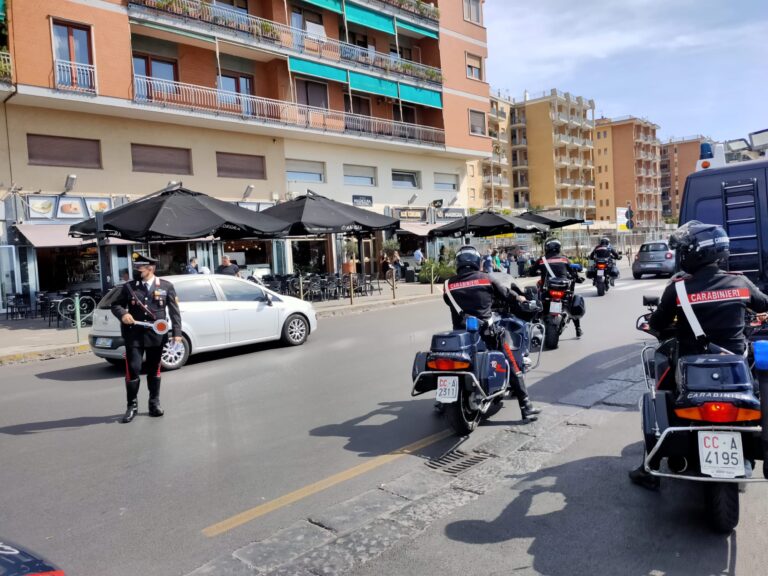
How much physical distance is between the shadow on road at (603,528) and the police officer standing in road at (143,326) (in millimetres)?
4005

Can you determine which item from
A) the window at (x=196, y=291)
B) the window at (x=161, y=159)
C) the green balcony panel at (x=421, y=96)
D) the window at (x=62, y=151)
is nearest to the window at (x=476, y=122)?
the green balcony panel at (x=421, y=96)

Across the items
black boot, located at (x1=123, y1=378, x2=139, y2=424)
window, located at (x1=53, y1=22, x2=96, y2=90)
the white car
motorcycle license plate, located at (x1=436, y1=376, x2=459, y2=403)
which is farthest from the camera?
window, located at (x1=53, y1=22, x2=96, y2=90)

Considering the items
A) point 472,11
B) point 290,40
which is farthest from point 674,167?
point 290,40

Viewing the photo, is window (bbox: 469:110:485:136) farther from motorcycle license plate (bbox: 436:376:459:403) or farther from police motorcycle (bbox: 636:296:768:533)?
police motorcycle (bbox: 636:296:768:533)

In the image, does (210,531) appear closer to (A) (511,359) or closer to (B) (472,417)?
(B) (472,417)

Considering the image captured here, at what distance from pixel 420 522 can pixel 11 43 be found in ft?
64.9

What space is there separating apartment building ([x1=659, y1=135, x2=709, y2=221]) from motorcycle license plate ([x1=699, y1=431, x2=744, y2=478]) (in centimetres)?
11150

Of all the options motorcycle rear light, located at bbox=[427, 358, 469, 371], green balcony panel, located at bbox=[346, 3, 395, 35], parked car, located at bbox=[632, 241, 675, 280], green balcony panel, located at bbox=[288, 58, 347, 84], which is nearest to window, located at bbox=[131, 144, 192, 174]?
green balcony panel, located at bbox=[288, 58, 347, 84]

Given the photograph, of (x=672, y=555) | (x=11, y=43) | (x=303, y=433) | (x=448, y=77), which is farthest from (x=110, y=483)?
(x=448, y=77)

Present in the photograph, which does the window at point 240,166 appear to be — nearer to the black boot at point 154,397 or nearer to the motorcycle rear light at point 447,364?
the black boot at point 154,397

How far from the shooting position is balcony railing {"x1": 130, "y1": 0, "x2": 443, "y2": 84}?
68.7ft

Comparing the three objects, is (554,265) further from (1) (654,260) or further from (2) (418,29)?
(2) (418,29)

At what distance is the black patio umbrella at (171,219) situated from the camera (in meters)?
11.9

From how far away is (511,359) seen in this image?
5359mm
